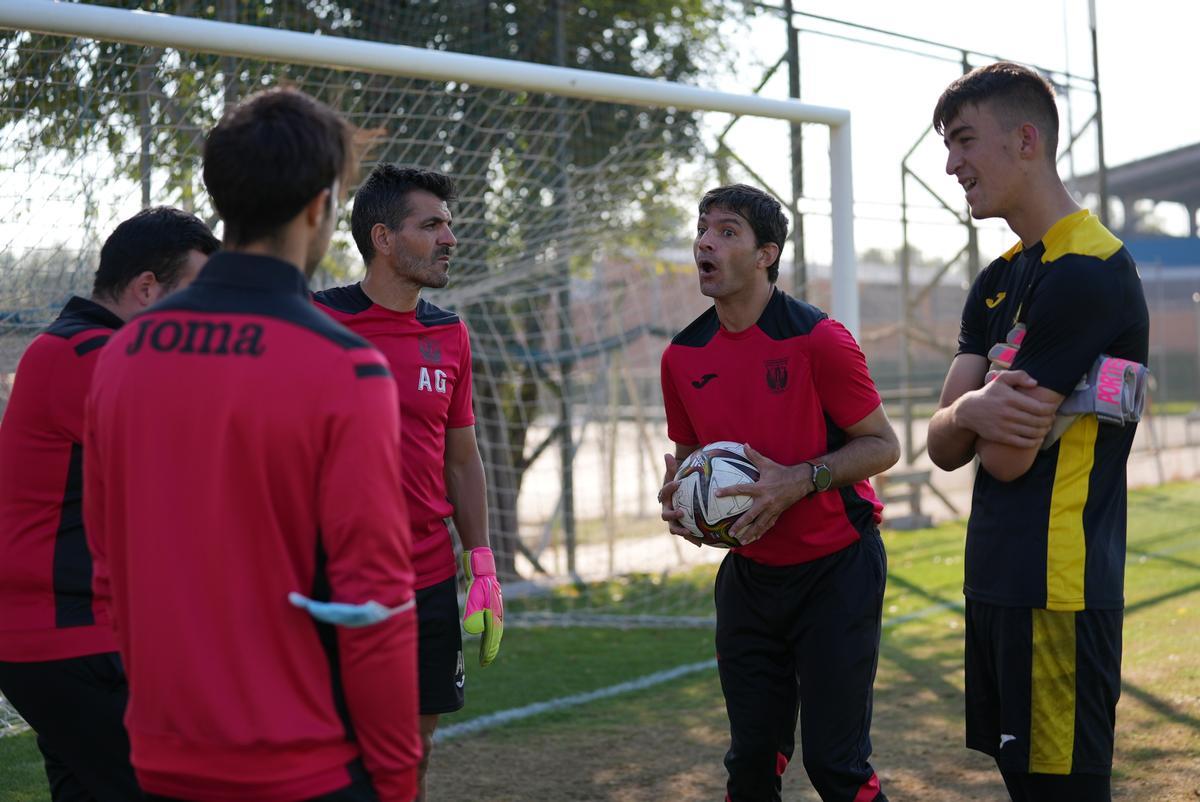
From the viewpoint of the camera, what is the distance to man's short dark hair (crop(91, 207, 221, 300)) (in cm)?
299

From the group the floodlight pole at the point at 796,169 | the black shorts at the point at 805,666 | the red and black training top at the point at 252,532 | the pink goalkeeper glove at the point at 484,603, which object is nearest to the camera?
the red and black training top at the point at 252,532

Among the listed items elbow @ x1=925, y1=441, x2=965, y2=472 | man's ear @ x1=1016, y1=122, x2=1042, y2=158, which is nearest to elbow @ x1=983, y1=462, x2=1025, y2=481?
elbow @ x1=925, y1=441, x2=965, y2=472

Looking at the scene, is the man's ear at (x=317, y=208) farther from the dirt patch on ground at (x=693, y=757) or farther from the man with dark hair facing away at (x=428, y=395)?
the dirt patch on ground at (x=693, y=757)

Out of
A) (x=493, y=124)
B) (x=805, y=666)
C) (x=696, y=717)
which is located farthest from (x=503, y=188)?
(x=805, y=666)

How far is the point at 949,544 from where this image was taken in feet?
39.6

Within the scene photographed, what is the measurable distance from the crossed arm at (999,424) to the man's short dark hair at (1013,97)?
65 cm

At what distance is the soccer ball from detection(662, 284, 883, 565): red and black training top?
134mm

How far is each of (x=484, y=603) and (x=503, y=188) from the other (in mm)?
6038

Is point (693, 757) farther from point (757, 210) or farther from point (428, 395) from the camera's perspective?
point (757, 210)

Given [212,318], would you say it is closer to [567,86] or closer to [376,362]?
[376,362]

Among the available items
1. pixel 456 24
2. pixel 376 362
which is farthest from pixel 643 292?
pixel 376 362

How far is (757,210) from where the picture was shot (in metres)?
3.82

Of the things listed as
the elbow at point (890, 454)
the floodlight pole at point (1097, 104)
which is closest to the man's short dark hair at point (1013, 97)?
the elbow at point (890, 454)

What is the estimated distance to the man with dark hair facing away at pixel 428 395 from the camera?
3.60m
